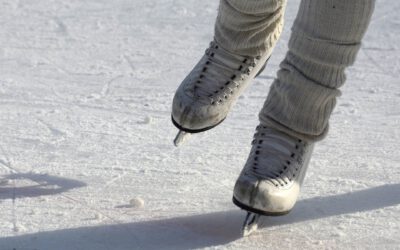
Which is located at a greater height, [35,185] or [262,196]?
[262,196]

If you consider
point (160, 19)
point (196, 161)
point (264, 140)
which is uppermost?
point (264, 140)

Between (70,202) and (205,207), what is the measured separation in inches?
11.4

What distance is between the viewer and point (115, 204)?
224 cm

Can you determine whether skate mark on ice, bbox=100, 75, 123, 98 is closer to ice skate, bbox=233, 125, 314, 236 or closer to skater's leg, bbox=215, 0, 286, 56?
skater's leg, bbox=215, 0, 286, 56

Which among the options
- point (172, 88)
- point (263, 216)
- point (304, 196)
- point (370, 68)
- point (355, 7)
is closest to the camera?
point (355, 7)

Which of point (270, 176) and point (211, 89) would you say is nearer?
point (270, 176)

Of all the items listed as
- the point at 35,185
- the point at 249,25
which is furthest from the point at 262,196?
the point at 35,185

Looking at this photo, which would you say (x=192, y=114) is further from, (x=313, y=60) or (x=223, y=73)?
(x=313, y=60)

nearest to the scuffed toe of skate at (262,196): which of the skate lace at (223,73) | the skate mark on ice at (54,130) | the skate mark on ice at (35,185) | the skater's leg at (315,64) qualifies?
the skater's leg at (315,64)

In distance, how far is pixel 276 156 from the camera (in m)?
2.12

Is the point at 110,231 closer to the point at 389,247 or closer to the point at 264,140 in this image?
the point at 264,140

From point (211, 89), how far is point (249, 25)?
0.16 meters

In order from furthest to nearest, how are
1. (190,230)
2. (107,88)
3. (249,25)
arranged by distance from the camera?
(107,88)
(249,25)
(190,230)

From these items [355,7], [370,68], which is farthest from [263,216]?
[370,68]
